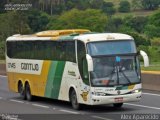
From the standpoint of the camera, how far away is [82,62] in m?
19.8

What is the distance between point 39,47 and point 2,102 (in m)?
3.01

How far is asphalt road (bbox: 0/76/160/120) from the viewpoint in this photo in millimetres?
17641

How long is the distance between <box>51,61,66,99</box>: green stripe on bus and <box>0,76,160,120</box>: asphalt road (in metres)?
0.51

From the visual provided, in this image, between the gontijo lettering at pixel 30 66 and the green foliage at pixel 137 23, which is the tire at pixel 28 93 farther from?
the green foliage at pixel 137 23

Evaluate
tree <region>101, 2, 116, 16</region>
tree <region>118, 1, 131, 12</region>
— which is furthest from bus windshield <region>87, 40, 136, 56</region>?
tree <region>118, 1, 131, 12</region>

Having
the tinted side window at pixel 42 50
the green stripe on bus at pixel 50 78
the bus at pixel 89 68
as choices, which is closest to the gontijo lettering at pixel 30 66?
the tinted side window at pixel 42 50

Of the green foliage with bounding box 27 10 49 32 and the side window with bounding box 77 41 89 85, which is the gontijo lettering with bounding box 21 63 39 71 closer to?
the side window with bounding box 77 41 89 85

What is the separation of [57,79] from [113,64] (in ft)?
12.3

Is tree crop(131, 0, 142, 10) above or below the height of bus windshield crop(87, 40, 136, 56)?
below

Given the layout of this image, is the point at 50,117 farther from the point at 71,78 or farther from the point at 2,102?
the point at 2,102

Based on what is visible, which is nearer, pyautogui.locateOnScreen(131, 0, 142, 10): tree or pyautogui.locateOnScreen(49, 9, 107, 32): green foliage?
pyautogui.locateOnScreen(49, 9, 107, 32): green foliage

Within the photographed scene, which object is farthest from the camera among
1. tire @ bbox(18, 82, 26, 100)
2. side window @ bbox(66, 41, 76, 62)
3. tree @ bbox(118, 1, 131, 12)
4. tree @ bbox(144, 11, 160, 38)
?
tree @ bbox(118, 1, 131, 12)

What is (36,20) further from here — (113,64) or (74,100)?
(113,64)

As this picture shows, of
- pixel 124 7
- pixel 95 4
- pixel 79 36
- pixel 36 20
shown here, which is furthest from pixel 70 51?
pixel 124 7
